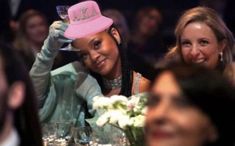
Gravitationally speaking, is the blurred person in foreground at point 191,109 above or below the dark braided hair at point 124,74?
above

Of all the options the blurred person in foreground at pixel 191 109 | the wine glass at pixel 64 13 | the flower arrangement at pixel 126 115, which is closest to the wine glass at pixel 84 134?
the flower arrangement at pixel 126 115

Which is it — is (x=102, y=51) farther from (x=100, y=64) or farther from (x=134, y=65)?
(x=134, y=65)

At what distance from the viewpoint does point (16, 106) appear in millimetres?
1688

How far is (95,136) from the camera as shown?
8.25 ft

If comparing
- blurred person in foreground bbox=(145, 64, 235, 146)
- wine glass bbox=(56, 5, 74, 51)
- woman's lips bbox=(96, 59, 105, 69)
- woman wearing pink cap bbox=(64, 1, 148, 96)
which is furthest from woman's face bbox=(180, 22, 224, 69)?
blurred person in foreground bbox=(145, 64, 235, 146)

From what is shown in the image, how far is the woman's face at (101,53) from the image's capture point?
112 inches

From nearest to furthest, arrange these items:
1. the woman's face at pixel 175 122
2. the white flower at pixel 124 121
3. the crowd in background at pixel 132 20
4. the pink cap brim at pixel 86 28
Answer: the woman's face at pixel 175 122 → the white flower at pixel 124 121 → the pink cap brim at pixel 86 28 → the crowd in background at pixel 132 20

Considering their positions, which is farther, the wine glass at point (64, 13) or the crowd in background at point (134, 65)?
the wine glass at point (64, 13)

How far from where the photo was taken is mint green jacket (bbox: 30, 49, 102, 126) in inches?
113

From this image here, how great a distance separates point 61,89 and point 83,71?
12 centimetres

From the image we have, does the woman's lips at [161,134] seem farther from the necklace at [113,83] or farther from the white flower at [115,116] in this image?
the necklace at [113,83]

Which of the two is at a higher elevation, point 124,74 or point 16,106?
point 16,106

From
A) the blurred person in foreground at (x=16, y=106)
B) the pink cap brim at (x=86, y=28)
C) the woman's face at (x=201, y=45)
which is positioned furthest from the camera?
the pink cap brim at (x=86, y=28)

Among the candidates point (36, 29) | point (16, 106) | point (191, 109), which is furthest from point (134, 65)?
point (191, 109)
